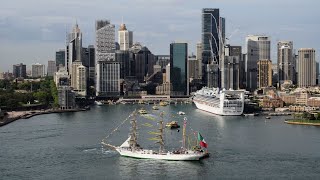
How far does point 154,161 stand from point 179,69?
176 ft

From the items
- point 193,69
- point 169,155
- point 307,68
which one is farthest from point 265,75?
point 169,155

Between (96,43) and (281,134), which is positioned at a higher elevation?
(96,43)

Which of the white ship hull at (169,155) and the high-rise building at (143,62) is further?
the high-rise building at (143,62)

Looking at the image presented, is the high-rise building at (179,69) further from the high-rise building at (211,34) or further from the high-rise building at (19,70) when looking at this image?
the high-rise building at (19,70)

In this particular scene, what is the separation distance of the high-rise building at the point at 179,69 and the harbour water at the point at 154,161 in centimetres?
4053

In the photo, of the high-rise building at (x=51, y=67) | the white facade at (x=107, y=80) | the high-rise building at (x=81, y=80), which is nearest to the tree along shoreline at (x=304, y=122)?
the high-rise building at (x=81, y=80)

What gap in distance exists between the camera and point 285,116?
41.9 meters

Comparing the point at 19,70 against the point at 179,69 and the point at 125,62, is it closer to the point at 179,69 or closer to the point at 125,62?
the point at 125,62

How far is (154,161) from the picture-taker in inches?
787

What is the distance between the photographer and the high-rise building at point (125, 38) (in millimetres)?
102125

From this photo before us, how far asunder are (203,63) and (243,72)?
602 centimetres

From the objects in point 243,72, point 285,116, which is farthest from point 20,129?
point 243,72

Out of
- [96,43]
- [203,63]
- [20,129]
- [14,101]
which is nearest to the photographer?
[20,129]

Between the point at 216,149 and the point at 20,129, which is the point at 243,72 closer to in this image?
the point at 20,129
